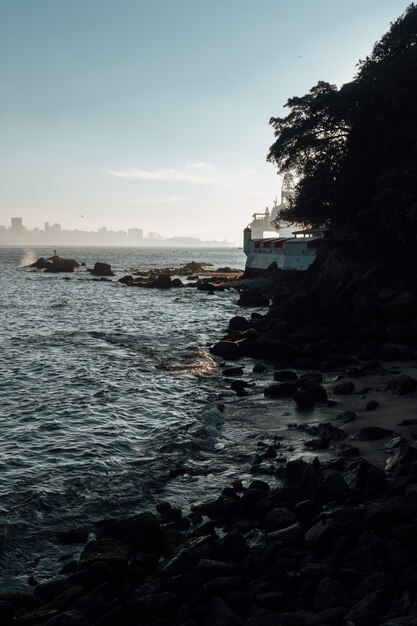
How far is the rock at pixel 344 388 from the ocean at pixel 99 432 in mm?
3407

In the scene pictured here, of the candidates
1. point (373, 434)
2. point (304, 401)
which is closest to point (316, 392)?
point (304, 401)

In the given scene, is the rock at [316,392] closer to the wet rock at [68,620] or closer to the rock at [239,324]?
the wet rock at [68,620]

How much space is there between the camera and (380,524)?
23.8ft

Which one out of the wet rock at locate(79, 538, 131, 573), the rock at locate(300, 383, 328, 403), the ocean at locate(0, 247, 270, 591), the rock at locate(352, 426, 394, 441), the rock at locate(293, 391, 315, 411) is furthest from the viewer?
the rock at locate(300, 383, 328, 403)

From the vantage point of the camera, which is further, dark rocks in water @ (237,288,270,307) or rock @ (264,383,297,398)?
dark rocks in water @ (237,288,270,307)

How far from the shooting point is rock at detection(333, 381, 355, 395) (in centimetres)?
1603

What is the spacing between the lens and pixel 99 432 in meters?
13.8

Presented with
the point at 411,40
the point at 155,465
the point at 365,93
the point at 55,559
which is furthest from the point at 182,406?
the point at 411,40

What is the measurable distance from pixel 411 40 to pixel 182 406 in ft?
102

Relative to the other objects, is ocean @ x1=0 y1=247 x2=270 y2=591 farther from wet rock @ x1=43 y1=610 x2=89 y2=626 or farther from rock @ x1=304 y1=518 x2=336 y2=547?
rock @ x1=304 y1=518 x2=336 y2=547

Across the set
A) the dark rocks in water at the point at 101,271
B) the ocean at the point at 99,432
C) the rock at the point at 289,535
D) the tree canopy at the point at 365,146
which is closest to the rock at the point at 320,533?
the rock at the point at 289,535

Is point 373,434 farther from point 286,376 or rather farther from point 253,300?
point 253,300

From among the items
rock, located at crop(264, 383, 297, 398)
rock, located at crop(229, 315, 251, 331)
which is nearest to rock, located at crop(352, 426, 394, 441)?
rock, located at crop(264, 383, 297, 398)

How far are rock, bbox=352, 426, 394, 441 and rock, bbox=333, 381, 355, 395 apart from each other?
4.00 metres
